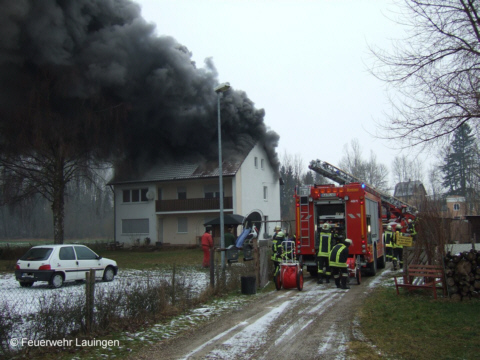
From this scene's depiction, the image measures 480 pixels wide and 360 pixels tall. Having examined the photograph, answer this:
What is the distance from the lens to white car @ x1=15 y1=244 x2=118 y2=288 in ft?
40.5

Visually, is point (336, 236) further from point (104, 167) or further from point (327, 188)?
point (104, 167)

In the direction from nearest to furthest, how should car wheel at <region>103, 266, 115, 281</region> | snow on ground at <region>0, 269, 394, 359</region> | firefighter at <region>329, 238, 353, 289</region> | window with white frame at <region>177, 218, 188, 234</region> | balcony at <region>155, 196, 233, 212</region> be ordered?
snow on ground at <region>0, 269, 394, 359</region> < firefighter at <region>329, 238, 353, 289</region> < car wheel at <region>103, 266, 115, 281</region> < balcony at <region>155, 196, 233, 212</region> < window with white frame at <region>177, 218, 188, 234</region>

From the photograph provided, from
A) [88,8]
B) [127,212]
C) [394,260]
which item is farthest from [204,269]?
[127,212]

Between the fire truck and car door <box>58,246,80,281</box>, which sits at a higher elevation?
the fire truck

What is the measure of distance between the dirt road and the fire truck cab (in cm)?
300

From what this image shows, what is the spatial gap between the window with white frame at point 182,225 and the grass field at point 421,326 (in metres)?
25.1

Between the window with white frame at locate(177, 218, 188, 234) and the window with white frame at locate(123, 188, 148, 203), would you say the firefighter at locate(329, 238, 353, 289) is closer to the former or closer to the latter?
the window with white frame at locate(177, 218, 188, 234)

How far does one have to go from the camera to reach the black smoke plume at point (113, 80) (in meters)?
18.7

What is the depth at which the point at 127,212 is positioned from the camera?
35938 mm

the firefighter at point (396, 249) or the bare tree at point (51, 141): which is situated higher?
the bare tree at point (51, 141)

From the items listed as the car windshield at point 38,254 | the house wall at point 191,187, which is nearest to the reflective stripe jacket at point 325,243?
the car windshield at point 38,254

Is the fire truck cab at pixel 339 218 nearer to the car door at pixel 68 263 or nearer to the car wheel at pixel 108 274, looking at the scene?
the car wheel at pixel 108 274

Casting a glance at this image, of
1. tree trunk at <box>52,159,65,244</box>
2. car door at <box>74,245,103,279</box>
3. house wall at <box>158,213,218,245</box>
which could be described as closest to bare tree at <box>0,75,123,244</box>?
tree trunk at <box>52,159,65,244</box>

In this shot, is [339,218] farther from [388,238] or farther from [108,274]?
[108,274]
